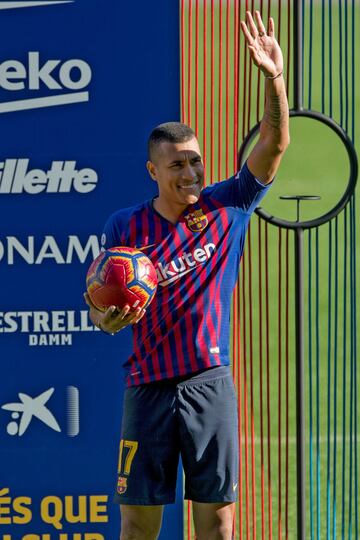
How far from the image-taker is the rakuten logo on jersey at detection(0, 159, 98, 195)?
4359 millimetres

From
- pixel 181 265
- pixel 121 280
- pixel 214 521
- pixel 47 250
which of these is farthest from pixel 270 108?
pixel 214 521

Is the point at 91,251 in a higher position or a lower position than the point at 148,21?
lower

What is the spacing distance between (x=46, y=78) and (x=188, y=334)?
4.73ft

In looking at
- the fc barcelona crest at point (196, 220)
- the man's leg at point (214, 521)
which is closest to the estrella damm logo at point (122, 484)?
the man's leg at point (214, 521)

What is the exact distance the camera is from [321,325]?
35.3 feet

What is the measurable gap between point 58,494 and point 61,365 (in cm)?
60

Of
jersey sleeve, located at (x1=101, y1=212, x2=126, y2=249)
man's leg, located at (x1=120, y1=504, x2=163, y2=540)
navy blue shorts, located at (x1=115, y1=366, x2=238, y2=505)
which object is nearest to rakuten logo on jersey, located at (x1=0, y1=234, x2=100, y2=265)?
jersey sleeve, located at (x1=101, y1=212, x2=126, y2=249)

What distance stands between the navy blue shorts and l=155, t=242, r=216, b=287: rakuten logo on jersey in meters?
0.40

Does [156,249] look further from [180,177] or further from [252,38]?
[252,38]

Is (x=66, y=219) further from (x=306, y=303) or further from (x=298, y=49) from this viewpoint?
(x=306, y=303)

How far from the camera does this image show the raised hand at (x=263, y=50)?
3471 mm

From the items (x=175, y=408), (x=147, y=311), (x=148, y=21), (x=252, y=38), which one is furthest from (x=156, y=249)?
(x=148, y=21)

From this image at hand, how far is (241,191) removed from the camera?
383cm

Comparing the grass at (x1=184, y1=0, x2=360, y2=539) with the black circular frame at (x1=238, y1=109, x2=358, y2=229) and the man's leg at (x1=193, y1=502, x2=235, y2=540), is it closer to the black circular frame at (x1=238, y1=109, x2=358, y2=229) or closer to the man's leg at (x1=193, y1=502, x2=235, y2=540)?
the black circular frame at (x1=238, y1=109, x2=358, y2=229)
